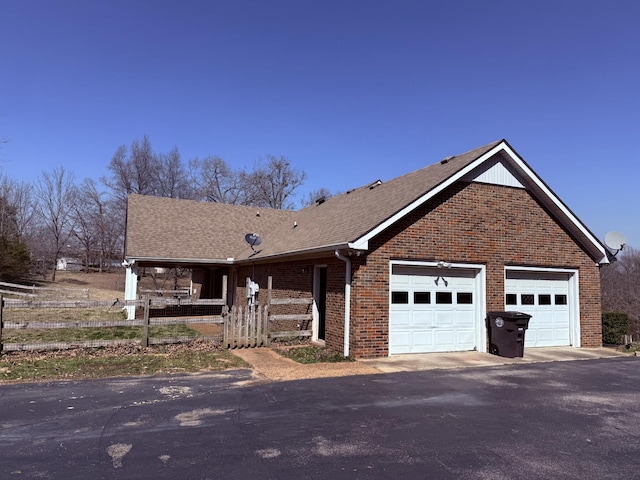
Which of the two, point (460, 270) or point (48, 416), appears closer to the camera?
point (48, 416)

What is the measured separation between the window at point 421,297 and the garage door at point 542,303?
2.71 m

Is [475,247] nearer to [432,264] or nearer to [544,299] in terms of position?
[432,264]

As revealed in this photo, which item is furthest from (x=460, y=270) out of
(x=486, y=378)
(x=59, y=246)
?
(x=59, y=246)

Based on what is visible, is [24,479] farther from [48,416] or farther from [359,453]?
[359,453]

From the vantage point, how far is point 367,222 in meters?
11.7

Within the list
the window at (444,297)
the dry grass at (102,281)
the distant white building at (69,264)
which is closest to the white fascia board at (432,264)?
the window at (444,297)

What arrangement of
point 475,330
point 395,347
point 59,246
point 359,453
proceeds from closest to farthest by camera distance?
1. point 359,453
2. point 395,347
3. point 475,330
4. point 59,246

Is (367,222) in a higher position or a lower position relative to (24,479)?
higher

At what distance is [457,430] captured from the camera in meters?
5.91

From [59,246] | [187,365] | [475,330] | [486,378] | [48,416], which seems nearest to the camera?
[48,416]

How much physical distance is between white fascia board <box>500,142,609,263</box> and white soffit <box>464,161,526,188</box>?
0.38 m

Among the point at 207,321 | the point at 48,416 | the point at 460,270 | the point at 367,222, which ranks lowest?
the point at 48,416

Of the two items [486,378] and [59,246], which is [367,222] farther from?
[59,246]

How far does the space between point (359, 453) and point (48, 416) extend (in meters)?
4.33
